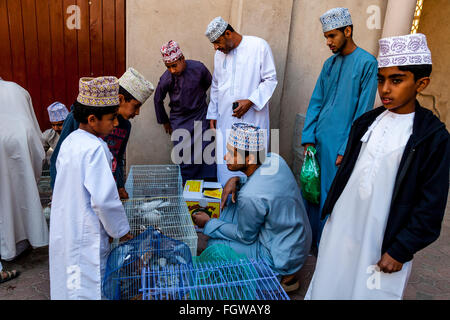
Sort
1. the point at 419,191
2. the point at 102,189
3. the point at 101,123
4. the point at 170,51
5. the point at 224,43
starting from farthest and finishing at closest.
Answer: the point at 170,51, the point at 224,43, the point at 101,123, the point at 102,189, the point at 419,191

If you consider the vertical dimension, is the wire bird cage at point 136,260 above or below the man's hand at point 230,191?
below

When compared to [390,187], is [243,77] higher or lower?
higher

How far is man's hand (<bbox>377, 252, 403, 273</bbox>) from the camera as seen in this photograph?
173cm

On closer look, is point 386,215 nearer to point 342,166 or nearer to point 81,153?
point 342,166

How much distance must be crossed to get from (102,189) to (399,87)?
1651 millimetres

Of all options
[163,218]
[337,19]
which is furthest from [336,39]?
[163,218]

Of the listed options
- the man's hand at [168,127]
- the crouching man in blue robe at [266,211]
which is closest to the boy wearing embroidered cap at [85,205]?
the crouching man in blue robe at [266,211]

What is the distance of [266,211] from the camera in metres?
2.49

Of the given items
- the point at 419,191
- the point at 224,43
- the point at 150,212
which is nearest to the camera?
the point at 419,191

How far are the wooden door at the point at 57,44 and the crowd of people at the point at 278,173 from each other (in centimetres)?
93

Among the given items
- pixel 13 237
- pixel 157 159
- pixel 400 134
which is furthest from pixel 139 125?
pixel 400 134

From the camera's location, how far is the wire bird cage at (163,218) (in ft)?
9.10

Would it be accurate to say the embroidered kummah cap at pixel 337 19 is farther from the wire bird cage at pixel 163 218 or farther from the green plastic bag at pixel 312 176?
the wire bird cage at pixel 163 218

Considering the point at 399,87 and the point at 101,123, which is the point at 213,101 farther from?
the point at 399,87
